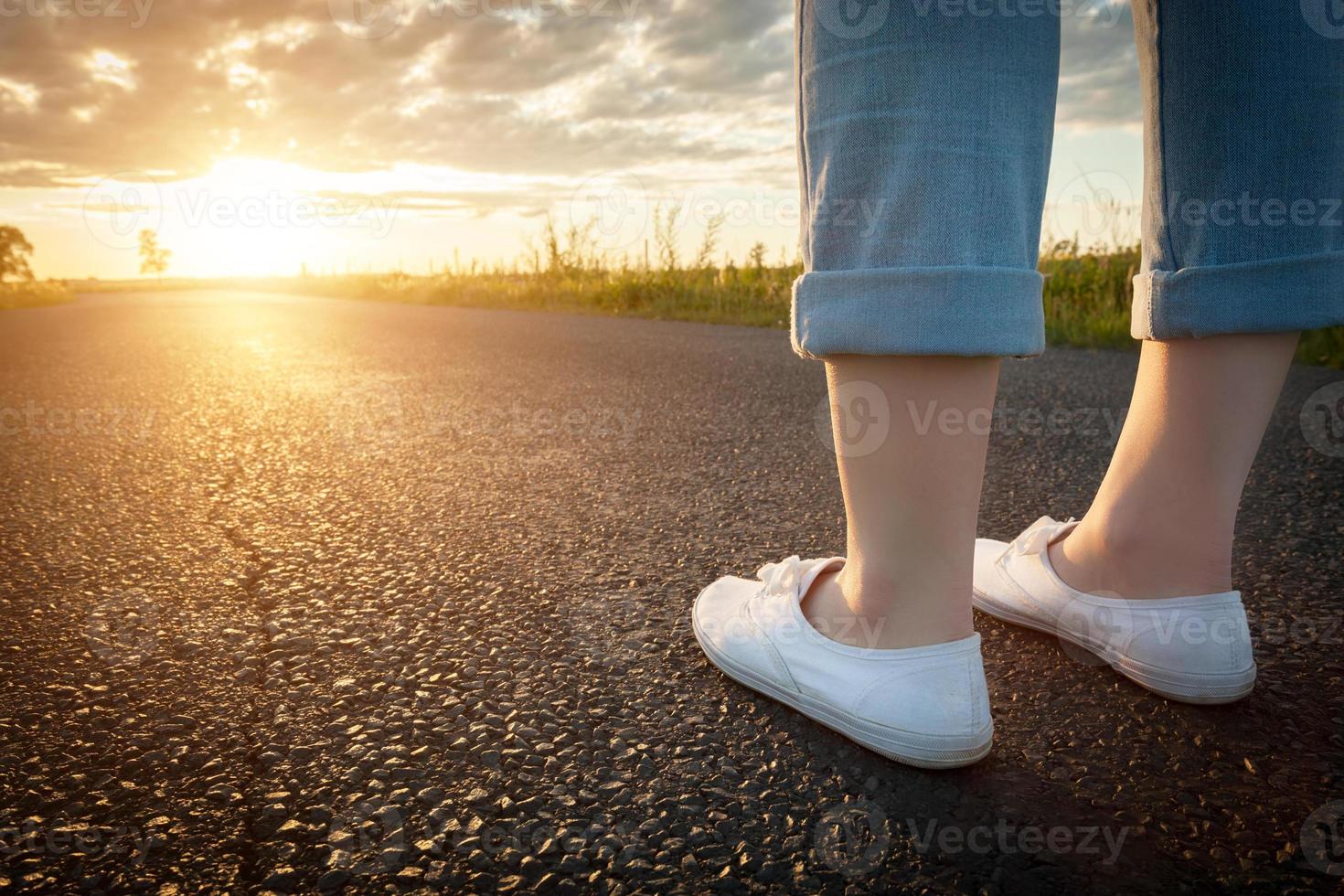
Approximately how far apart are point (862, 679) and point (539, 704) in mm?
Result: 453

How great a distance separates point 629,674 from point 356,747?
1.32ft

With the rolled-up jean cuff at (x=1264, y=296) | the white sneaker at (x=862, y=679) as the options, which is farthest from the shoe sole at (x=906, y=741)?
the rolled-up jean cuff at (x=1264, y=296)

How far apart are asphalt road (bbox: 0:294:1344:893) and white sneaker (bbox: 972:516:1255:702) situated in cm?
4

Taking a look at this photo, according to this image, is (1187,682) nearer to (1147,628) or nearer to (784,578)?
(1147,628)

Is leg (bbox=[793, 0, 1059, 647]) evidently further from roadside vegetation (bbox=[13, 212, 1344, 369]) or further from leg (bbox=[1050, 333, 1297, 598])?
roadside vegetation (bbox=[13, 212, 1344, 369])

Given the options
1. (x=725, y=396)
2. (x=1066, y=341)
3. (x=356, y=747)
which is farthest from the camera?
(x=1066, y=341)

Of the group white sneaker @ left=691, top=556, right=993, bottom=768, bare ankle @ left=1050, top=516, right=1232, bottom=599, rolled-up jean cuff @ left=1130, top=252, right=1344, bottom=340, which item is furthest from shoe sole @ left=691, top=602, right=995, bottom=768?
rolled-up jean cuff @ left=1130, top=252, right=1344, bottom=340

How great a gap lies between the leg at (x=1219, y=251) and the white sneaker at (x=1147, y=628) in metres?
0.04

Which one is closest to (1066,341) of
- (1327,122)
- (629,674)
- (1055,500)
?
(1055,500)

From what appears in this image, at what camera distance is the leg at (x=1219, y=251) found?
115 centimetres

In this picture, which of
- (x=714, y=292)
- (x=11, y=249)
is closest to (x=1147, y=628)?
(x=714, y=292)

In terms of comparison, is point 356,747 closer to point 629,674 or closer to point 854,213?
point 629,674

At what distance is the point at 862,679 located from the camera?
45.8 inches

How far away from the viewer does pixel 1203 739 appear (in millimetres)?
1166
